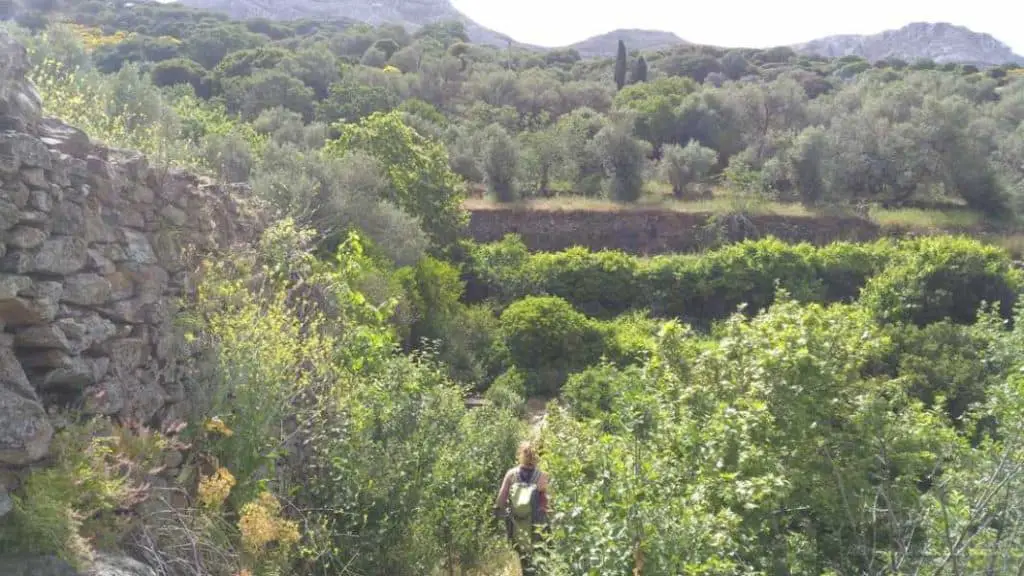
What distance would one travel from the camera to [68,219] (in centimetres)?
440

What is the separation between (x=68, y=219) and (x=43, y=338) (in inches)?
30.1

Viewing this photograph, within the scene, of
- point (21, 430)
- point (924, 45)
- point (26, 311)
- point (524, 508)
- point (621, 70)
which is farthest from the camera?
point (924, 45)

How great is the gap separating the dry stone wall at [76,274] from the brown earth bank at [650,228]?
2128 centimetres

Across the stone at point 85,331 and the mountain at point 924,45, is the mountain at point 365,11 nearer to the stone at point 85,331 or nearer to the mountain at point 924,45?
the mountain at point 924,45

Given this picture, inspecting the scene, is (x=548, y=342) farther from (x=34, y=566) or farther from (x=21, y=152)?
(x=34, y=566)

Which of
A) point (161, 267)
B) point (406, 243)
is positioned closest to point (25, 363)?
point (161, 267)

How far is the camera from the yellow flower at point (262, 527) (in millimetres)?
4254

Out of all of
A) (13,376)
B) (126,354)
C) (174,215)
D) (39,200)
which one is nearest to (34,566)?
(13,376)

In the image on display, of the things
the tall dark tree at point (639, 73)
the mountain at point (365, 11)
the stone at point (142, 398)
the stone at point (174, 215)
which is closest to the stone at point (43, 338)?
the stone at point (142, 398)

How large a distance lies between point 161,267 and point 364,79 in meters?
39.1

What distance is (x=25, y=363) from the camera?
160 inches

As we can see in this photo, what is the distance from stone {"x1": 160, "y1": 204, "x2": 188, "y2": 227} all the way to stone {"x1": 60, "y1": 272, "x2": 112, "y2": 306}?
111 centimetres

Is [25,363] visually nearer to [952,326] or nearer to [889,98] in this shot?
[952,326]

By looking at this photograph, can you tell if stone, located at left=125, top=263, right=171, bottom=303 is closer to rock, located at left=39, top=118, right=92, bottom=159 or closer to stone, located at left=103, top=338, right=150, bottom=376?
stone, located at left=103, top=338, right=150, bottom=376
